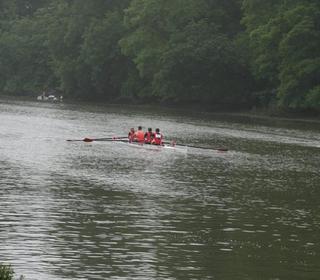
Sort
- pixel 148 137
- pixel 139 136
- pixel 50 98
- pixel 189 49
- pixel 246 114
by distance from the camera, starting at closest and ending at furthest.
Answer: pixel 148 137 → pixel 139 136 → pixel 246 114 → pixel 189 49 → pixel 50 98

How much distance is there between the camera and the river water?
818 inches

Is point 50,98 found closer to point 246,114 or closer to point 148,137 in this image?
point 246,114

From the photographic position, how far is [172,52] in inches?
3925

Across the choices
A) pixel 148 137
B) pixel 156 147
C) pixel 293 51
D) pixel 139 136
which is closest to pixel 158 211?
pixel 156 147

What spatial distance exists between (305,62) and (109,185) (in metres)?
52.4

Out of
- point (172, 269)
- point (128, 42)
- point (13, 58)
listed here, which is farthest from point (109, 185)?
point (13, 58)

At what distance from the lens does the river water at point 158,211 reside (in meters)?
20.8

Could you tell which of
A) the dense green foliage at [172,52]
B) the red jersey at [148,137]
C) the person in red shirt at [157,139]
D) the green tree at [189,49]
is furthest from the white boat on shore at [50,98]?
the person in red shirt at [157,139]

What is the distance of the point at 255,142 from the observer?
5816 cm

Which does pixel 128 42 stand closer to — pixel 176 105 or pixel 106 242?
pixel 176 105

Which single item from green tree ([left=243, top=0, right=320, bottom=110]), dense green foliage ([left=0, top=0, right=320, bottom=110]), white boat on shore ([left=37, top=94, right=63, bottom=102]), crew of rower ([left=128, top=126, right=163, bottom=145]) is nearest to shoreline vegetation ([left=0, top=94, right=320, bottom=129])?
dense green foliage ([left=0, top=0, right=320, bottom=110])

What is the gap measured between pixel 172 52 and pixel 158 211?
72.6 m

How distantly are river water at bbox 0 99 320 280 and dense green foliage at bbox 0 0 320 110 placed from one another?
30668mm

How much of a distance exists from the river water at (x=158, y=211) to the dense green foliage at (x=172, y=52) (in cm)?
3067
